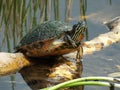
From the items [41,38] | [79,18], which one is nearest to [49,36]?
[41,38]

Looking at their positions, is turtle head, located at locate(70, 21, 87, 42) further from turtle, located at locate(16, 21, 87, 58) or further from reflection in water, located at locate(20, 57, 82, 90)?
reflection in water, located at locate(20, 57, 82, 90)

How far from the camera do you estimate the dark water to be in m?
2.50

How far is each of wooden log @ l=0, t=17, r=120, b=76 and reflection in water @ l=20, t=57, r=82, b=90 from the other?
0.21 feet

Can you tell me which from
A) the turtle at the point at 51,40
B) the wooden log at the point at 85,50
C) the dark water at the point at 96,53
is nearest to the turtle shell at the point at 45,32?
the turtle at the point at 51,40

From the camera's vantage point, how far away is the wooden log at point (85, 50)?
2.72m

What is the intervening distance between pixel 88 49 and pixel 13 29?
701 millimetres

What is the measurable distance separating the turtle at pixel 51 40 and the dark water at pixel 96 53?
184 mm

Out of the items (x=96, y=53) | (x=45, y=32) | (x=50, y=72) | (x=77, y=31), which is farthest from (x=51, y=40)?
(x=96, y=53)

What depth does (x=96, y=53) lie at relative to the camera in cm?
311

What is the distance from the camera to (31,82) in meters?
2.47

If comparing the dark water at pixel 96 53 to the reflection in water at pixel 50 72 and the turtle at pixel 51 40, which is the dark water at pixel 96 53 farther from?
the turtle at pixel 51 40

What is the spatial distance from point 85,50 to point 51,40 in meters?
0.37

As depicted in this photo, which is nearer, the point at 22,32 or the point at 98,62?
the point at 98,62

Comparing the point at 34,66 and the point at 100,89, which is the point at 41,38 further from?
the point at 100,89
